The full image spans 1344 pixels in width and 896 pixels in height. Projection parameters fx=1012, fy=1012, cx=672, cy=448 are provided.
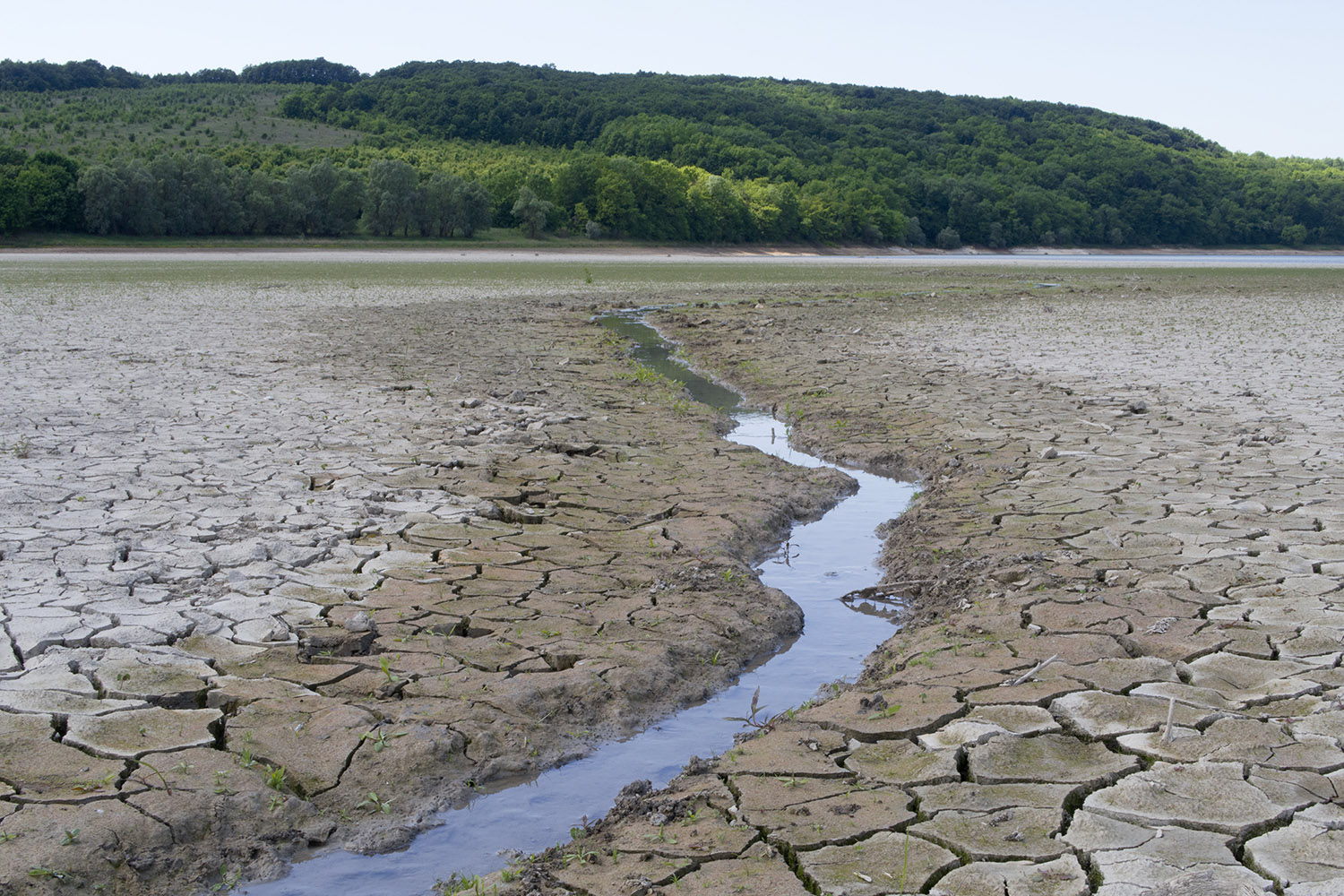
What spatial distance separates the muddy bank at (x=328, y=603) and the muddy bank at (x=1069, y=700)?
2.40ft

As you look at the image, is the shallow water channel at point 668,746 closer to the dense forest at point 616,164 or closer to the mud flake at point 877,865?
the mud flake at point 877,865

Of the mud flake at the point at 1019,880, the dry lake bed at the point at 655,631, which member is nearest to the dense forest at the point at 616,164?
the dry lake bed at the point at 655,631

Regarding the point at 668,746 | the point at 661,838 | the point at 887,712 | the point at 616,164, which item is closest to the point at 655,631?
the point at 668,746

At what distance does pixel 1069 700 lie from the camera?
355 cm

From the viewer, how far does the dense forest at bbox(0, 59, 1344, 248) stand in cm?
5962

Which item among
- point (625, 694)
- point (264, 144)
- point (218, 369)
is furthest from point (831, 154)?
point (625, 694)

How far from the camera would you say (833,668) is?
443 centimetres

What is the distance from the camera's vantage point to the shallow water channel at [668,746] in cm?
287

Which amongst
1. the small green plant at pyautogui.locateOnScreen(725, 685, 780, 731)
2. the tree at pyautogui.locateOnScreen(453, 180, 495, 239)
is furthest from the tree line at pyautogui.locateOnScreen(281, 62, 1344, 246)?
the small green plant at pyautogui.locateOnScreen(725, 685, 780, 731)

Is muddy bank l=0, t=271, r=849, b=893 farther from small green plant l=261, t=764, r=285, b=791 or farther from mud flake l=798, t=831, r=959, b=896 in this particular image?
mud flake l=798, t=831, r=959, b=896

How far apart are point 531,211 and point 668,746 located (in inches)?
2601

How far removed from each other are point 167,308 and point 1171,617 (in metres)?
19.2

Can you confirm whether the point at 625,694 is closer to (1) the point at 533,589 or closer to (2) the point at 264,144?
(1) the point at 533,589

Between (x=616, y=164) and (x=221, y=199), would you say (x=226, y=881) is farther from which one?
(x=616, y=164)
